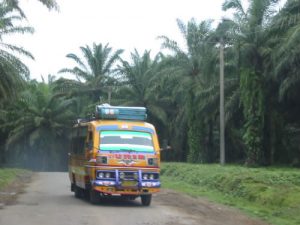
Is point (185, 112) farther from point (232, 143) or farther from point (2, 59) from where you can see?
point (2, 59)

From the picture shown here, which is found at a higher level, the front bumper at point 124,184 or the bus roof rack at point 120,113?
the bus roof rack at point 120,113

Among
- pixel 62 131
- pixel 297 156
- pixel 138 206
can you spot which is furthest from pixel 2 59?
pixel 62 131

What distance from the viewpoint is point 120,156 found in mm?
Result: 17422

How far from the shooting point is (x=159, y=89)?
50.5m

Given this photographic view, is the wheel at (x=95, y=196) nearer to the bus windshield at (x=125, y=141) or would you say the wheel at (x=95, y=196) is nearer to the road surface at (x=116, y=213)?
the road surface at (x=116, y=213)

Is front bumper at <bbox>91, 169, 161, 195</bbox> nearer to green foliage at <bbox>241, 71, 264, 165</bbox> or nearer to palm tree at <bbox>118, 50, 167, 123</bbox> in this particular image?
green foliage at <bbox>241, 71, 264, 165</bbox>

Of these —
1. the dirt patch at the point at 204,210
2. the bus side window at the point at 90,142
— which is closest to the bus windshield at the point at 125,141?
the bus side window at the point at 90,142

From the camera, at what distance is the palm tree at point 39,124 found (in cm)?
5981

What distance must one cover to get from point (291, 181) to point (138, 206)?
6.14 metres

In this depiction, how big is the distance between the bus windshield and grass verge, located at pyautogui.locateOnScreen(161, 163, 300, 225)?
3.66 m

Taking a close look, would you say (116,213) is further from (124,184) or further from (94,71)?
(94,71)

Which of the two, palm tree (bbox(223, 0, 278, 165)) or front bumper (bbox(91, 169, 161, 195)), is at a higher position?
palm tree (bbox(223, 0, 278, 165))

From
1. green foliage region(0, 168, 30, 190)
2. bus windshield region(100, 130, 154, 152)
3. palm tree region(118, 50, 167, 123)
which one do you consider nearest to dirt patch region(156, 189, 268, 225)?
bus windshield region(100, 130, 154, 152)

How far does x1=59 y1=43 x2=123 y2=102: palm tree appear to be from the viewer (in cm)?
6075
